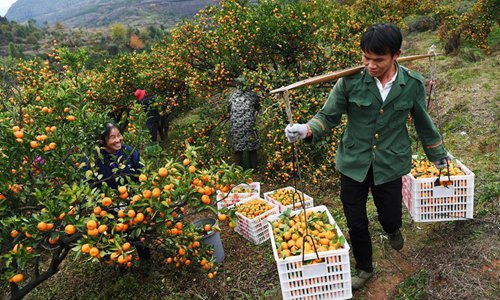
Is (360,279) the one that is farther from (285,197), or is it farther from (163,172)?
(163,172)

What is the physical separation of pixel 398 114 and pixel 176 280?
280 cm

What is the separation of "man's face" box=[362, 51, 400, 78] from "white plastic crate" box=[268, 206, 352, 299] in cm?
122

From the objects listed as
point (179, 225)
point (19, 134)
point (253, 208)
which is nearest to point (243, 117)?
point (253, 208)

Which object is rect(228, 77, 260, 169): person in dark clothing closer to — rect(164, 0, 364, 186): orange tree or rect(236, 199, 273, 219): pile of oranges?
rect(164, 0, 364, 186): orange tree

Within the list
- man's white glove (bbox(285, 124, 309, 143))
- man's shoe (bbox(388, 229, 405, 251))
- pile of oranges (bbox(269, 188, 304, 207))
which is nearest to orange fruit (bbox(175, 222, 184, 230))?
man's white glove (bbox(285, 124, 309, 143))

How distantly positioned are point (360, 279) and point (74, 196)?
95.0 inches

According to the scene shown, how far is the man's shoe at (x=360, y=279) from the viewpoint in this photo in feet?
10.1

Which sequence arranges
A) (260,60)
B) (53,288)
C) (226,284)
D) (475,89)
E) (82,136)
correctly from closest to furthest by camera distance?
(82,136) → (226,284) → (53,288) → (260,60) → (475,89)

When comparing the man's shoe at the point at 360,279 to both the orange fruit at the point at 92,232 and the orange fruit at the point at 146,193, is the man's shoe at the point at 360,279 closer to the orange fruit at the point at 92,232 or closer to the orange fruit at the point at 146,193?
the orange fruit at the point at 146,193

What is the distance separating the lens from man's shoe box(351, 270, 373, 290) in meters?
3.07

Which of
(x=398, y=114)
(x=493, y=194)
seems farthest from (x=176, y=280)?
(x=493, y=194)

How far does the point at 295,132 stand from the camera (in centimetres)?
247

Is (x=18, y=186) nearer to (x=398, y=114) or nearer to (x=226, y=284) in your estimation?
(x=226, y=284)

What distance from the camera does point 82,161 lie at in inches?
126
